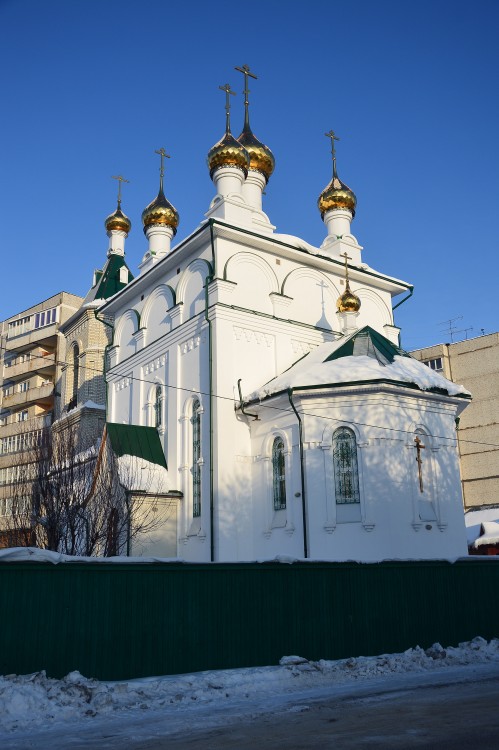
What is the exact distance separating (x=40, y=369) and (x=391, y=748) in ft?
122

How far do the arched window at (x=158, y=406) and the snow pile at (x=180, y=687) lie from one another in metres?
10.1

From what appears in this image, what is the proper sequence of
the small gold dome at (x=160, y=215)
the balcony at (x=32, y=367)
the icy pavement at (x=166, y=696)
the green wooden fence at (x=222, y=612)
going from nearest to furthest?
1. the icy pavement at (x=166, y=696)
2. the green wooden fence at (x=222, y=612)
3. the small gold dome at (x=160, y=215)
4. the balcony at (x=32, y=367)

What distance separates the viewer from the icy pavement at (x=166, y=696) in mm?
5902

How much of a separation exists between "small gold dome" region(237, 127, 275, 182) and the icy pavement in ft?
51.8

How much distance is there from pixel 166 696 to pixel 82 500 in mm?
9067

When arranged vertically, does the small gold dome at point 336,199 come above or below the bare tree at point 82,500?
above

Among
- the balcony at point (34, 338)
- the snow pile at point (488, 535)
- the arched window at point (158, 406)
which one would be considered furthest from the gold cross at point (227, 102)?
the balcony at point (34, 338)

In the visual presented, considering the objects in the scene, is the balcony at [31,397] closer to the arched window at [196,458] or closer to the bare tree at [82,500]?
the bare tree at [82,500]

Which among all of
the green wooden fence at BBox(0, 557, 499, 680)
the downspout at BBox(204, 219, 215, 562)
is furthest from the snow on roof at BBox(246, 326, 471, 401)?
the green wooden fence at BBox(0, 557, 499, 680)

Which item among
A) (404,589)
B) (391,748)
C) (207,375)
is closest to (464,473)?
(207,375)

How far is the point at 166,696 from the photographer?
23.6 ft

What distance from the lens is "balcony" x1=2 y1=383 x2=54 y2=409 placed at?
122 feet

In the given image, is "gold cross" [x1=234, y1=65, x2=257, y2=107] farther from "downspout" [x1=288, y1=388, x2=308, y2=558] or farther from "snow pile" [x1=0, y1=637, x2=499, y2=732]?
"snow pile" [x1=0, y1=637, x2=499, y2=732]

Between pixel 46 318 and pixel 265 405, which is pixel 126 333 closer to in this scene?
pixel 265 405
